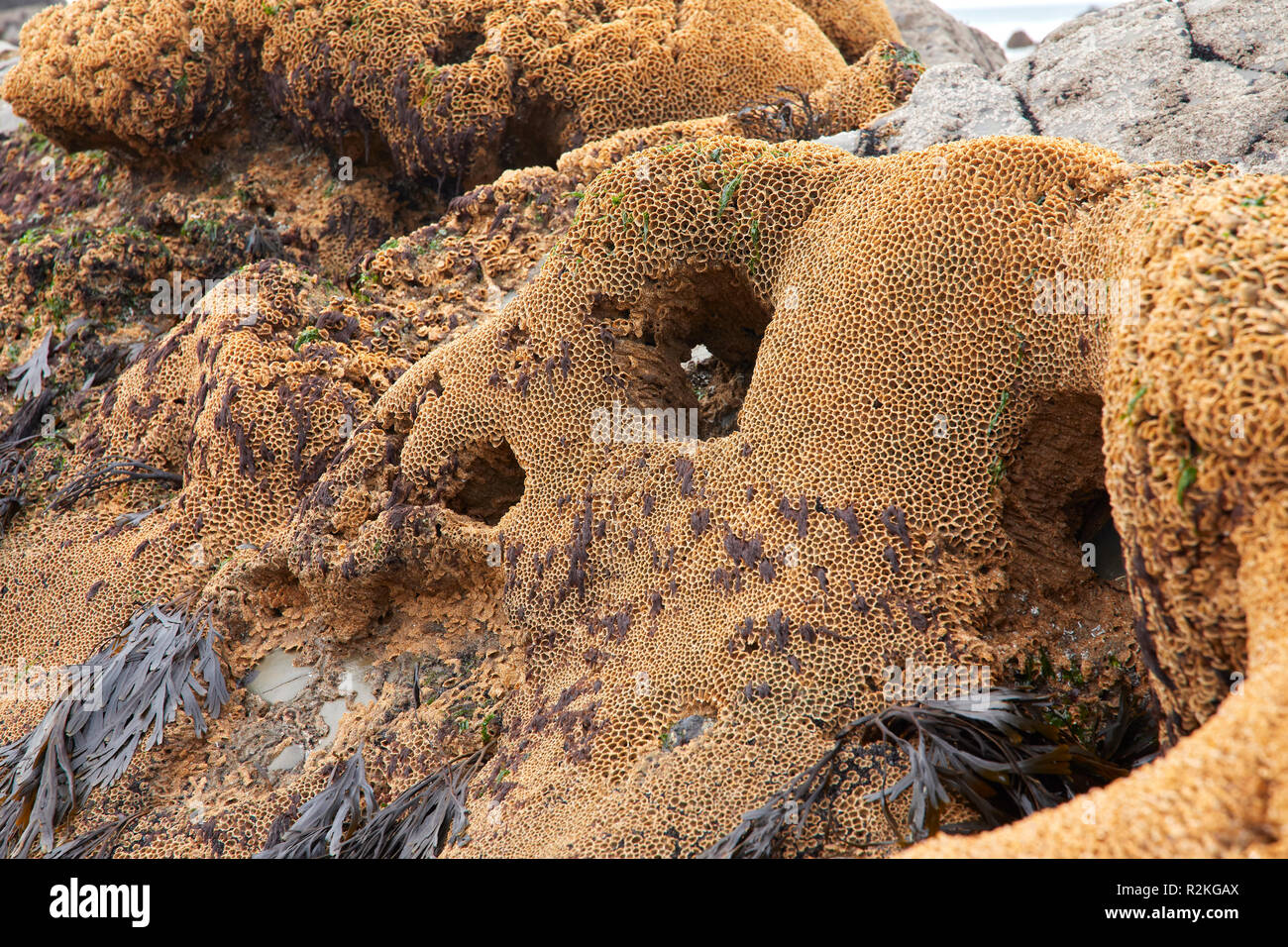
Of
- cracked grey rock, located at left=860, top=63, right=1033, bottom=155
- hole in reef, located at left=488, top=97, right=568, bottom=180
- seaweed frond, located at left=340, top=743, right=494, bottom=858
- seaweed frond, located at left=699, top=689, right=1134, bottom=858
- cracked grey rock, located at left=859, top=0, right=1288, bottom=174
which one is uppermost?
cracked grey rock, located at left=859, top=0, right=1288, bottom=174

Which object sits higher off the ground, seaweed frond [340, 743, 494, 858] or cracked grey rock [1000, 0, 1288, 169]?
cracked grey rock [1000, 0, 1288, 169]

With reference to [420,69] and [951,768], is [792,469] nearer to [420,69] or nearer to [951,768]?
[951,768]

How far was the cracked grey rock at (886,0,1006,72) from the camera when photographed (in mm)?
9578

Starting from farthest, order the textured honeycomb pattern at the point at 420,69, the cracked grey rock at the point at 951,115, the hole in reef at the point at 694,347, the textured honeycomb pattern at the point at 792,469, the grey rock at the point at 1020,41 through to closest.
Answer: the grey rock at the point at 1020,41 < the textured honeycomb pattern at the point at 420,69 < the cracked grey rock at the point at 951,115 < the hole in reef at the point at 694,347 < the textured honeycomb pattern at the point at 792,469

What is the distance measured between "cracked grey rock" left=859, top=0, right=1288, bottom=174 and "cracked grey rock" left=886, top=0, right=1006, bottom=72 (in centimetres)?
363

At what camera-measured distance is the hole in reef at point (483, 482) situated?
14.7 ft

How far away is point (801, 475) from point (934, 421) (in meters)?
0.52

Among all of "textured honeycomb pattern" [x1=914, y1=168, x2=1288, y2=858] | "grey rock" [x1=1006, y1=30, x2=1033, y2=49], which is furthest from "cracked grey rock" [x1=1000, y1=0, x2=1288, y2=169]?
"grey rock" [x1=1006, y1=30, x2=1033, y2=49]

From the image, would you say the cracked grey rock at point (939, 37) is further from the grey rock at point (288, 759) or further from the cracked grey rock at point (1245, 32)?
the grey rock at point (288, 759)

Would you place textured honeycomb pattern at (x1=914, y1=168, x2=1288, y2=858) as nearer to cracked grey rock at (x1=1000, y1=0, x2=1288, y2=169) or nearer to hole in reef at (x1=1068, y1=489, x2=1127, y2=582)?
hole in reef at (x1=1068, y1=489, x2=1127, y2=582)

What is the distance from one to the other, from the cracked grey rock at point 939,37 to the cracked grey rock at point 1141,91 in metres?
3.63

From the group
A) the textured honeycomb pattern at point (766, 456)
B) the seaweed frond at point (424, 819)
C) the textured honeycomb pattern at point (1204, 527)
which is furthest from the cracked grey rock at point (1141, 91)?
the seaweed frond at point (424, 819)

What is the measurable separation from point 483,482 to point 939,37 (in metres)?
7.73

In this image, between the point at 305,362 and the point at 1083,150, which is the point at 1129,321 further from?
the point at 305,362
